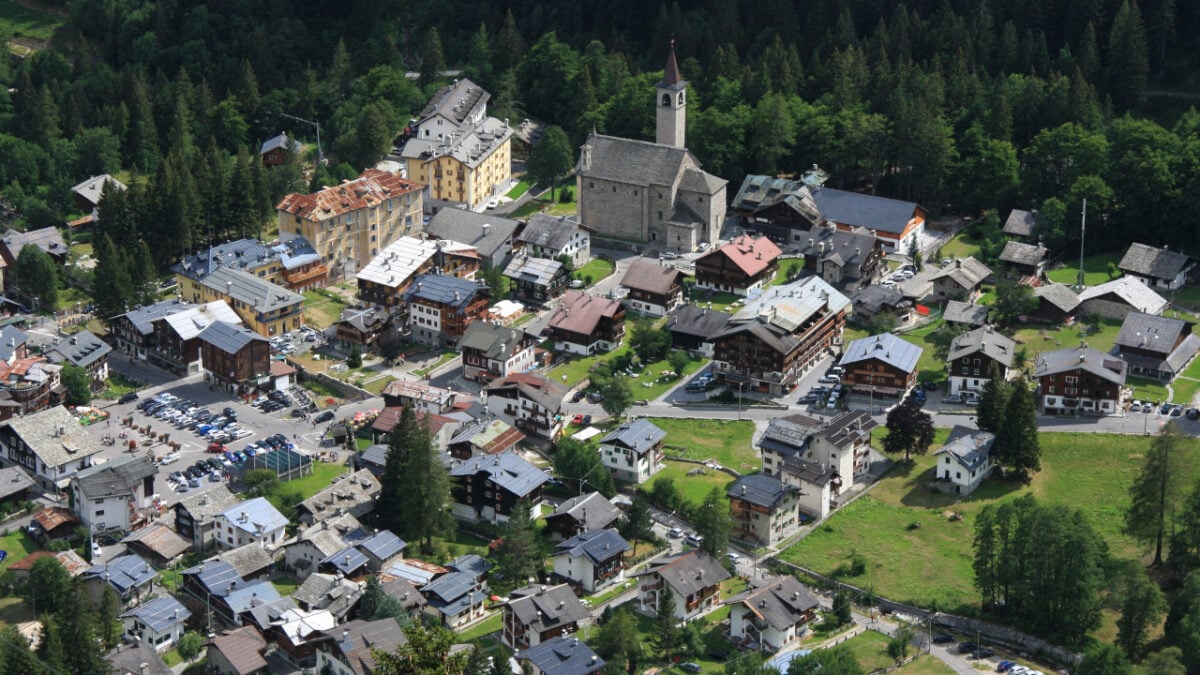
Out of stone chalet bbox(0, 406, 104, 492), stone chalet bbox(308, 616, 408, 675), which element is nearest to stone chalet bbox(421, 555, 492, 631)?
stone chalet bbox(308, 616, 408, 675)

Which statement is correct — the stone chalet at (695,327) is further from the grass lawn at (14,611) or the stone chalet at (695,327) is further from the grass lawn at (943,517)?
the grass lawn at (14,611)

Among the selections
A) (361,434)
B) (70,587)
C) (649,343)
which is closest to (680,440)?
(649,343)

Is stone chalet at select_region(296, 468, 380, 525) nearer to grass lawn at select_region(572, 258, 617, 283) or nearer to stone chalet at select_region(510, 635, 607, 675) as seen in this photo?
stone chalet at select_region(510, 635, 607, 675)

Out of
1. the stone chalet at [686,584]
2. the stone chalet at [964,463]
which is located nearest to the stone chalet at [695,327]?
the stone chalet at [964,463]

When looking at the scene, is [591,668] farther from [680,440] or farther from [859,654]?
[680,440]

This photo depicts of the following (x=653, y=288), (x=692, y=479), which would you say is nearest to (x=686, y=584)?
(x=692, y=479)

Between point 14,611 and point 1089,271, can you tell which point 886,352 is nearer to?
point 1089,271

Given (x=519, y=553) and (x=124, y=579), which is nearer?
(x=124, y=579)
